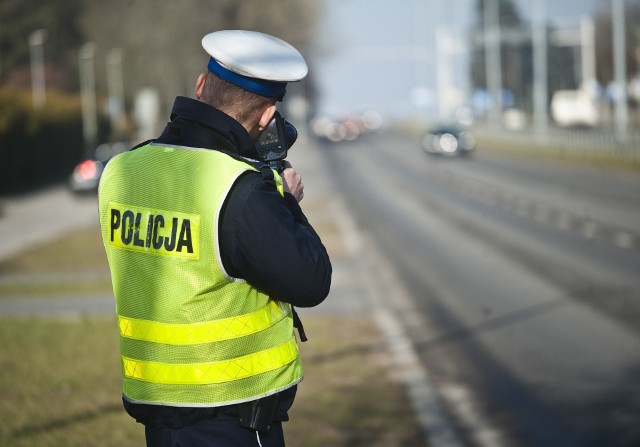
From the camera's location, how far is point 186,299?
10.4ft

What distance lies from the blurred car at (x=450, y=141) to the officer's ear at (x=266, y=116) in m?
58.7

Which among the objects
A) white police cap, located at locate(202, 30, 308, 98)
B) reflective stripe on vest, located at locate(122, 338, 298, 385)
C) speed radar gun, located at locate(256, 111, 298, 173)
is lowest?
reflective stripe on vest, located at locate(122, 338, 298, 385)

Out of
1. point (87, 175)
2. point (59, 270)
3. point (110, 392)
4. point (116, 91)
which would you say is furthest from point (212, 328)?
point (116, 91)

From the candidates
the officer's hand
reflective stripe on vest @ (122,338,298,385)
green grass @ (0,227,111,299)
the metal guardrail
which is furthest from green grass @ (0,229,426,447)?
the metal guardrail

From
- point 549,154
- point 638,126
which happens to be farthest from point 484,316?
Result: point 638,126

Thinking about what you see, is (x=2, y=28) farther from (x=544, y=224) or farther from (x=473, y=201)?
(x=544, y=224)

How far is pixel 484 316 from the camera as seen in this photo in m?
13.8

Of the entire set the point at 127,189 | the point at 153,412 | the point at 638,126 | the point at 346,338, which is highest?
the point at 127,189

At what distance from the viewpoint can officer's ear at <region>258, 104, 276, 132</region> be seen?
3266 millimetres

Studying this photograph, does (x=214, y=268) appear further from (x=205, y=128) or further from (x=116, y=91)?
(x=116, y=91)

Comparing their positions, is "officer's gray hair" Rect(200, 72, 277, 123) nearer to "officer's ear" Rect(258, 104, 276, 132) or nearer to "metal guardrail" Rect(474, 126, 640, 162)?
"officer's ear" Rect(258, 104, 276, 132)

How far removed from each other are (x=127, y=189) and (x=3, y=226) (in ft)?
91.3

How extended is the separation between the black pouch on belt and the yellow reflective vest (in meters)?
0.02

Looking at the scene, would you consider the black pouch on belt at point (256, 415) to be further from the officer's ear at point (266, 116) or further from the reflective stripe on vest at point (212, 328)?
the officer's ear at point (266, 116)
